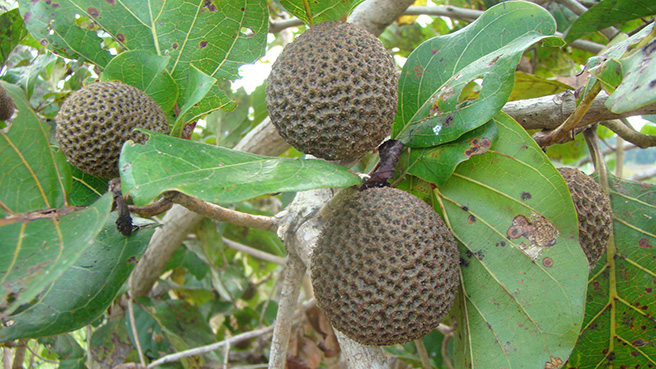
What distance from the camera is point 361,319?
37.9 inches

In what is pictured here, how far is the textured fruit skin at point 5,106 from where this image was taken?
1323 millimetres

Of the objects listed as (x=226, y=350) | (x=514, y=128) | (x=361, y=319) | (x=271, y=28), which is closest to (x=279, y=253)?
Result: (x=226, y=350)

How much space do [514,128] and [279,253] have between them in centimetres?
155

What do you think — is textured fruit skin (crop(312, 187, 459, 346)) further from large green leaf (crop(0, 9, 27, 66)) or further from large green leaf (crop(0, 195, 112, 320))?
large green leaf (crop(0, 9, 27, 66))

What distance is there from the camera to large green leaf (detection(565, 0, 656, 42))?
61.0 inches

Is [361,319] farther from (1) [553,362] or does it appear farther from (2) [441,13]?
(2) [441,13]

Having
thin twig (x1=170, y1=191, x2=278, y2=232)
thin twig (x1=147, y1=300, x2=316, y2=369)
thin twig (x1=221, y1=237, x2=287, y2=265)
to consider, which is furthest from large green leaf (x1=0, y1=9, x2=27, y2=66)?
thin twig (x1=221, y1=237, x2=287, y2=265)

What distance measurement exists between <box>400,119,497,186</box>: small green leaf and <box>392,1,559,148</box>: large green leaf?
0.02 m

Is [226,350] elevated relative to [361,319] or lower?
lower

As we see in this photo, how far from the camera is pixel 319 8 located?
1074mm

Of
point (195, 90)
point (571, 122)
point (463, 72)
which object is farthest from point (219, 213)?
point (571, 122)

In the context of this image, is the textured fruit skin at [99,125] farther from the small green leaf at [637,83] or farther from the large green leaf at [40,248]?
the small green leaf at [637,83]

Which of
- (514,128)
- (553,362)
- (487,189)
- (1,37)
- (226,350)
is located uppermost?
(1,37)

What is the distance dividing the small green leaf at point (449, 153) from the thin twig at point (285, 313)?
1.74 ft
